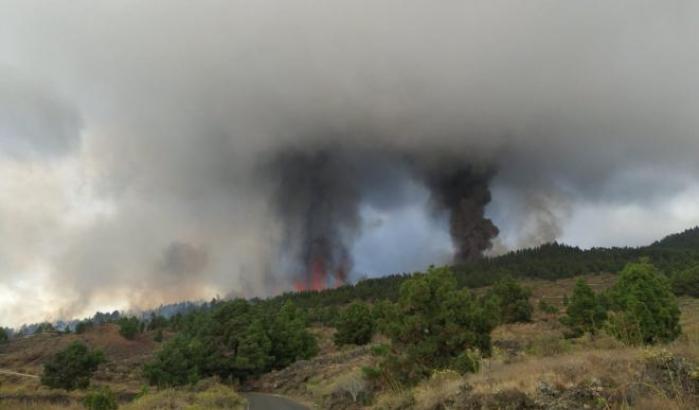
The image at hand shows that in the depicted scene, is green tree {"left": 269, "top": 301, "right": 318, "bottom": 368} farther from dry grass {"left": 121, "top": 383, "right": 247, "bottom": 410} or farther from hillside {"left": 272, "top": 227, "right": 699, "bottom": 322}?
hillside {"left": 272, "top": 227, "right": 699, "bottom": 322}

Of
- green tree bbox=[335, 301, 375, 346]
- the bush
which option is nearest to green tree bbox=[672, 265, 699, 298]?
green tree bbox=[335, 301, 375, 346]

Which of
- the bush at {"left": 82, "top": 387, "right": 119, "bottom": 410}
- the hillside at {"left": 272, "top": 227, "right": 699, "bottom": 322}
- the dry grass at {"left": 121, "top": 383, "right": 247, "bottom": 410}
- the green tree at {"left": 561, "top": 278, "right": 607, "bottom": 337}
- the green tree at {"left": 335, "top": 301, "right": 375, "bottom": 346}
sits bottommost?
the dry grass at {"left": 121, "top": 383, "right": 247, "bottom": 410}

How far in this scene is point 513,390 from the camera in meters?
9.74

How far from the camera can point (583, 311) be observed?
50438 mm

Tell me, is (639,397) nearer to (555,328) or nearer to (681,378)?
(681,378)

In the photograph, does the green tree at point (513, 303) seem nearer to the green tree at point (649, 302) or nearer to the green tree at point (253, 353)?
the green tree at point (649, 302)

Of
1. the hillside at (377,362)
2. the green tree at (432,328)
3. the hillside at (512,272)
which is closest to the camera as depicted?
the hillside at (377,362)

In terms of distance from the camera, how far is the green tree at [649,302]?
30.4m

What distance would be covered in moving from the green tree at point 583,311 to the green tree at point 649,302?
37.1 ft

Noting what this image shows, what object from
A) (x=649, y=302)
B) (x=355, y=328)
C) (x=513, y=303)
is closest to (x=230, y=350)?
(x=355, y=328)

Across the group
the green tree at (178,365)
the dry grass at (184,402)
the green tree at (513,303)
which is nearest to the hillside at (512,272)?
the green tree at (513,303)

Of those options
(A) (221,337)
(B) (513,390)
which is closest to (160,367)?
(A) (221,337)

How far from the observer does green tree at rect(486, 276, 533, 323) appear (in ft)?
219

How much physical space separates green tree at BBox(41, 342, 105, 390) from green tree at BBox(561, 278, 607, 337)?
200 feet
